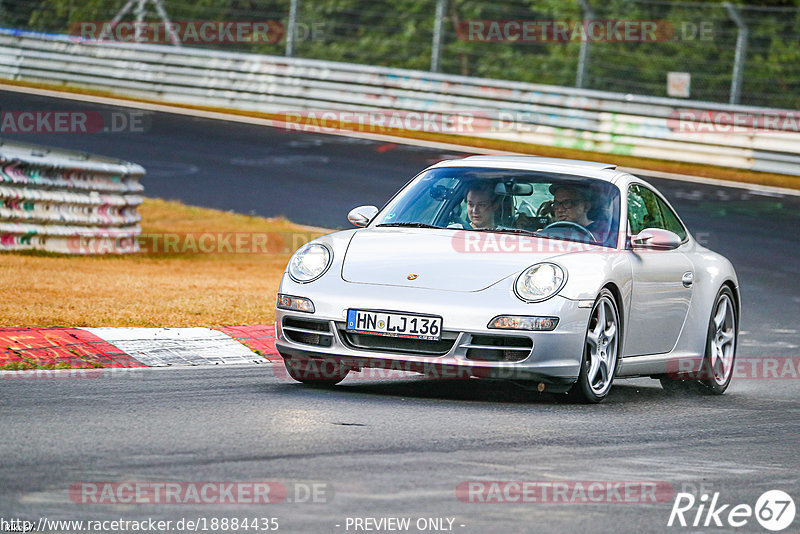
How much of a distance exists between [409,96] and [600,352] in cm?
1781

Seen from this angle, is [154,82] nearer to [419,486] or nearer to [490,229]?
[490,229]

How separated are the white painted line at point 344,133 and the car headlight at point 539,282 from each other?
1454 cm

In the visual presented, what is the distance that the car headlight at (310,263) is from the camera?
7770mm

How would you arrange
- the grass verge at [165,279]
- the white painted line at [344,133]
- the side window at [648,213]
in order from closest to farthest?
the side window at [648,213] → the grass verge at [165,279] → the white painted line at [344,133]

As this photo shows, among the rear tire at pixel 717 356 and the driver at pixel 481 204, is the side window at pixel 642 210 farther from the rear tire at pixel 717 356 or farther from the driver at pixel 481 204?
the driver at pixel 481 204

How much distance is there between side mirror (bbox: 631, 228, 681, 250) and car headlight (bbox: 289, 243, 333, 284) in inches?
72.4

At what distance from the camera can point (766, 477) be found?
6059mm

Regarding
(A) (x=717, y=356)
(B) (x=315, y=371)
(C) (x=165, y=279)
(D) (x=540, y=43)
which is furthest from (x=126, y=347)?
(D) (x=540, y=43)

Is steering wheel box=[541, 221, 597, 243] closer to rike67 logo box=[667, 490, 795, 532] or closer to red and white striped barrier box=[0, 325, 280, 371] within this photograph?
red and white striped barrier box=[0, 325, 280, 371]

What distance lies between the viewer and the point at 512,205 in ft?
27.9

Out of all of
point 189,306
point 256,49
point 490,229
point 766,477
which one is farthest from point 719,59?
point 766,477

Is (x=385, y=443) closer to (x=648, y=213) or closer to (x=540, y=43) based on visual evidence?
(x=648, y=213)

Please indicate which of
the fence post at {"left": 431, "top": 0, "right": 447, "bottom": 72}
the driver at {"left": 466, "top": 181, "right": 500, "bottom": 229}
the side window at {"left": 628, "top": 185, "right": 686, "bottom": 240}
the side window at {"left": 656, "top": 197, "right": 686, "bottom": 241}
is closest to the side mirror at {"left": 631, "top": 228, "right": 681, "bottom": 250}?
the side window at {"left": 628, "top": 185, "right": 686, "bottom": 240}

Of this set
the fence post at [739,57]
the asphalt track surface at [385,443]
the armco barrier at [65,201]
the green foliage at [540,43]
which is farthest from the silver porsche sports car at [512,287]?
the fence post at [739,57]
